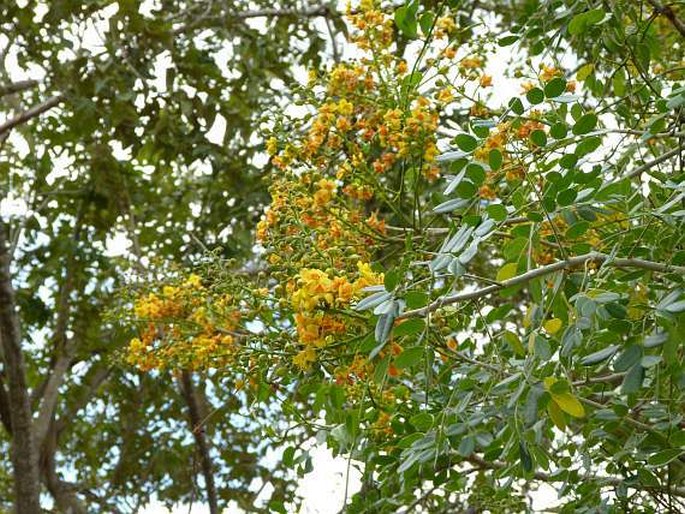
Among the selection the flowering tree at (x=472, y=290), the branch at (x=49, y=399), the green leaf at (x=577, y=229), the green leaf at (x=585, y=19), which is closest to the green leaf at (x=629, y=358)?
the flowering tree at (x=472, y=290)

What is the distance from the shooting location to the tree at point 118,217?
3.65m

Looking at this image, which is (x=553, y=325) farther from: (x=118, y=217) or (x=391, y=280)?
(x=118, y=217)

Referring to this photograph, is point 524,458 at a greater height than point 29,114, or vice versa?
point 29,114

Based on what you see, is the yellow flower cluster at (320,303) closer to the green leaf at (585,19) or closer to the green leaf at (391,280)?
the green leaf at (391,280)

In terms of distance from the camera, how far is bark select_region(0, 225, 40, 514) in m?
3.78

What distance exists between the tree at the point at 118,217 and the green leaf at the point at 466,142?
1395 mm

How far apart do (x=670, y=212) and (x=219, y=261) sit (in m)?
0.77

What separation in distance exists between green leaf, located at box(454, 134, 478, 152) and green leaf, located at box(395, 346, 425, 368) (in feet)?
0.91

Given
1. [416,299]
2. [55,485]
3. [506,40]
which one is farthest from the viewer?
[55,485]

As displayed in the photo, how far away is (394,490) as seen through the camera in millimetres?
2383

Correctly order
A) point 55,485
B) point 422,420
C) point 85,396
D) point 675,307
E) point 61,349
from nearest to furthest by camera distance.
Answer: point 675,307
point 422,420
point 61,349
point 55,485
point 85,396

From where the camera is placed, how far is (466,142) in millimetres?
1470

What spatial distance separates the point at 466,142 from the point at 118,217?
3516mm

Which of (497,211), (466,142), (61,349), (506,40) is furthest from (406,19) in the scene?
(61,349)
